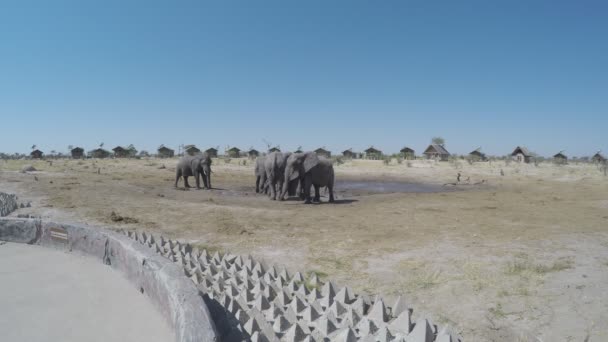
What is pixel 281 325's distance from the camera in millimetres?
3154

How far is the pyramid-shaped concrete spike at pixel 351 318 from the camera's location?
3.34 m

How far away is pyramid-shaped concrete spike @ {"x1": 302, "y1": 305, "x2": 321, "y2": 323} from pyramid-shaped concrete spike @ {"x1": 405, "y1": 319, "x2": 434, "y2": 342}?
3.03 ft

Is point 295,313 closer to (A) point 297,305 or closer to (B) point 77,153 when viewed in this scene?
(A) point 297,305

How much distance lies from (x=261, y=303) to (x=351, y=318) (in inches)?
36.1

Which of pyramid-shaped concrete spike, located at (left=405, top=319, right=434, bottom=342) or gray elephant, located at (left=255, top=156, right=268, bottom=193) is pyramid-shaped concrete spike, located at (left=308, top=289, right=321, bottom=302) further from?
gray elephant, located at (left=255, top=156, right=268, bottom=193)

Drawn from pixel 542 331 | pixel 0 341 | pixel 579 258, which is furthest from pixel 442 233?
pixel 0 341

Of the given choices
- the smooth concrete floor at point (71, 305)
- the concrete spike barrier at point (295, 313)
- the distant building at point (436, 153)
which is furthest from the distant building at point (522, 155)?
the smooth concrete floor at point (71, 305)

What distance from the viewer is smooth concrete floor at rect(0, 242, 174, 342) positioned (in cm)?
316

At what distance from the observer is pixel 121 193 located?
674 inches

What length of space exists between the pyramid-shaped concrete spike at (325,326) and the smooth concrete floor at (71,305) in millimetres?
1297

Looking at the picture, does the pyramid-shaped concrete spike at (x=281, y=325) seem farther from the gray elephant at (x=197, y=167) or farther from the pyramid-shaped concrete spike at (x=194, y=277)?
the gray elephant at (x=197, y=167)

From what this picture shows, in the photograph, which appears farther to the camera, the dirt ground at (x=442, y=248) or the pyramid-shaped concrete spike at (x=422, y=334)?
the dirt ground at (x=442, y=248)

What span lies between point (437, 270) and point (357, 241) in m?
2.59

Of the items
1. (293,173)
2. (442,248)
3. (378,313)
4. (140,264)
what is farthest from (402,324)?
(293,173)
